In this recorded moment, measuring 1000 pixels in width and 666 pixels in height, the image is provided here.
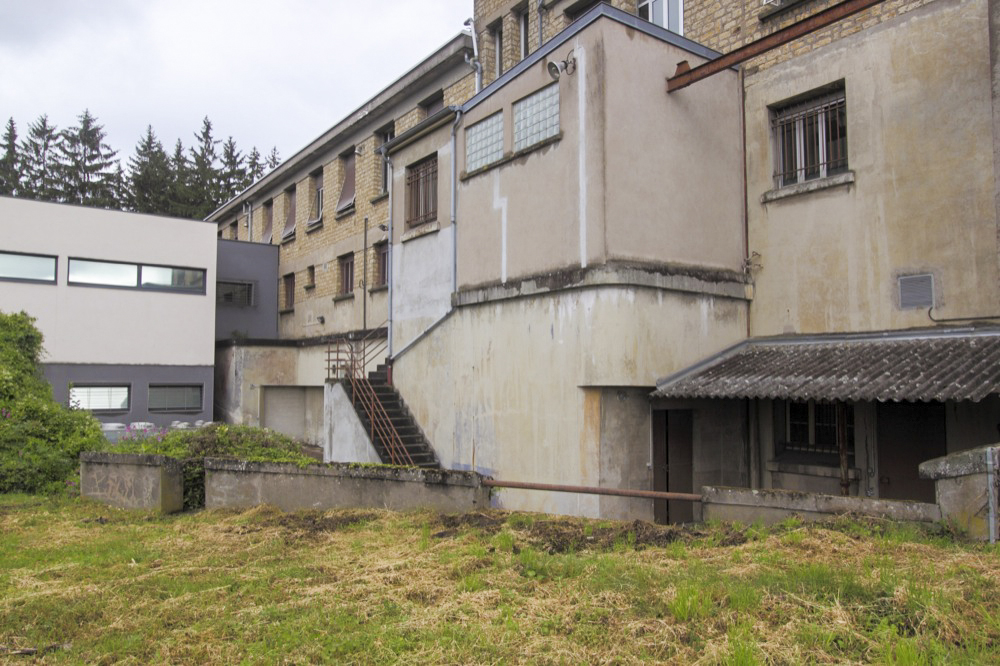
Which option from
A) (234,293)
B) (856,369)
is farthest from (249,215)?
(856,369)

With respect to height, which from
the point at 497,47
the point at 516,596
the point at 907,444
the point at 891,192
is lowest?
the point at 516,596

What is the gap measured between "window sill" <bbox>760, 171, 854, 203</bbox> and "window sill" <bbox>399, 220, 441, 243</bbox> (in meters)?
6.35

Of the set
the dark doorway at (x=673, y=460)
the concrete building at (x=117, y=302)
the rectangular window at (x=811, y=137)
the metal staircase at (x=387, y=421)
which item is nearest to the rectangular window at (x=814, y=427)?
the dark doorway at (x=673, y=460)

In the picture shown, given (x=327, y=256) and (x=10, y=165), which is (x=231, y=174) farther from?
(x=327, y=256)

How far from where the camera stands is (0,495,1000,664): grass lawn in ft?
13.2

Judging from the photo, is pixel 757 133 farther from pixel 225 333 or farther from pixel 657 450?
pixel 225 333

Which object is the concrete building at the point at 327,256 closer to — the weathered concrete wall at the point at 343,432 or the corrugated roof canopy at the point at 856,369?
the weathered concrete wall at the point at 343,432

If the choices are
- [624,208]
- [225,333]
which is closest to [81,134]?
[225,333]

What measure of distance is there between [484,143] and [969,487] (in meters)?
9.82

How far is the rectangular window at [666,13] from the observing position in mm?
12921

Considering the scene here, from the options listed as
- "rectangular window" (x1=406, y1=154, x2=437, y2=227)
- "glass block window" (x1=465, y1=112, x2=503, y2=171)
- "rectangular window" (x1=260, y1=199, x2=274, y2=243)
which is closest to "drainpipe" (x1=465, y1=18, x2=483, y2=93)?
"rectangular window" (x1=406, y1=154, x2=437, y2=227)

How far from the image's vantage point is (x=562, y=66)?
1119 centimetres

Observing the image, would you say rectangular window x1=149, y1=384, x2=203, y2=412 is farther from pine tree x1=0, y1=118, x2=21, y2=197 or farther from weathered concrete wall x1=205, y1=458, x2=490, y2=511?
pine tree x1=0, y1=118, x2=21, y2=197

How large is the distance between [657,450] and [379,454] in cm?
552
